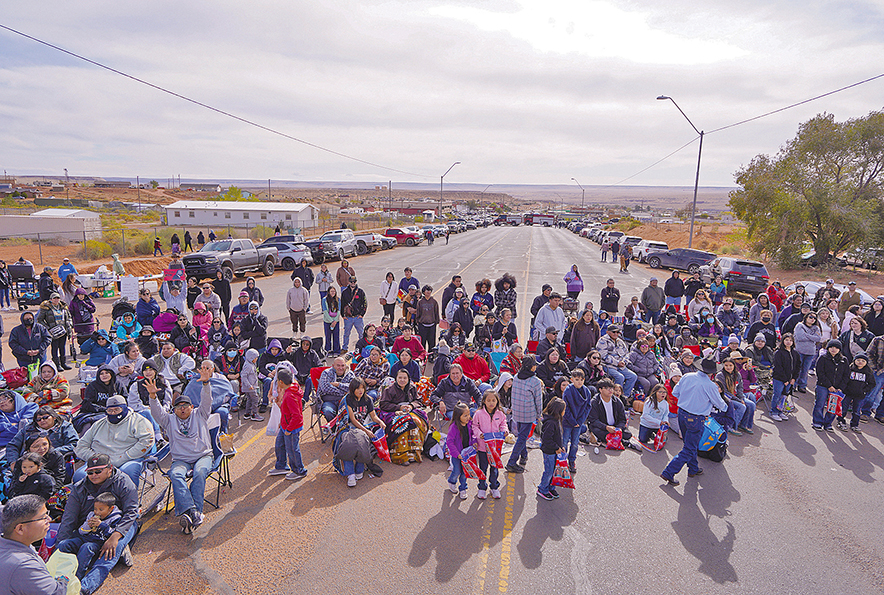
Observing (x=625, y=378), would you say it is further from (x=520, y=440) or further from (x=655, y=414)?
(x=520, y=440)

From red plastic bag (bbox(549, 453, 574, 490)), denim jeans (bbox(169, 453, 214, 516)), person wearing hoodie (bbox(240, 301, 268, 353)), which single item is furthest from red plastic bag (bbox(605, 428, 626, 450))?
person wearing hoodie (bbox(240, 301, 268, 353))

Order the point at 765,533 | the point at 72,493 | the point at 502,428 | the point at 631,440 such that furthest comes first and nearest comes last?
the point at 631,440 → the point at 502,428 → the point at 765,533 → the point at 72,493

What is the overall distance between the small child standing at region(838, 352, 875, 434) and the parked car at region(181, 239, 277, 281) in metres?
20.8

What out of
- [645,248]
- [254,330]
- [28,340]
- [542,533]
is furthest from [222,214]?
[542,533]

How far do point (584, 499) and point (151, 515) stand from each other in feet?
18.0

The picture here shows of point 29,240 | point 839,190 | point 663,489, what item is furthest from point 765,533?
point 29,240

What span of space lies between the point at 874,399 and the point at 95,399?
13525 mm

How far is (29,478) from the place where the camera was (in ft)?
17.3

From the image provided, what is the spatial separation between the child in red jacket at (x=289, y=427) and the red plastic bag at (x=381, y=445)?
1078 mm

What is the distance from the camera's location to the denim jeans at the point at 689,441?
6609 mm

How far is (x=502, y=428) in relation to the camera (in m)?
6.30

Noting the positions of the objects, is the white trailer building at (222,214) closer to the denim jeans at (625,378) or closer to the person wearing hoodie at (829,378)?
the denim jeans at (625,378)

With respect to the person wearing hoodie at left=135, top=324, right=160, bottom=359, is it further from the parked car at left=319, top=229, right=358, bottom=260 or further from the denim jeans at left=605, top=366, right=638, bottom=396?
the parked car at left=319, top=229, right=358, bottom=260

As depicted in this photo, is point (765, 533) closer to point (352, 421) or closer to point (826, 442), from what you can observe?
point (826, 442)
